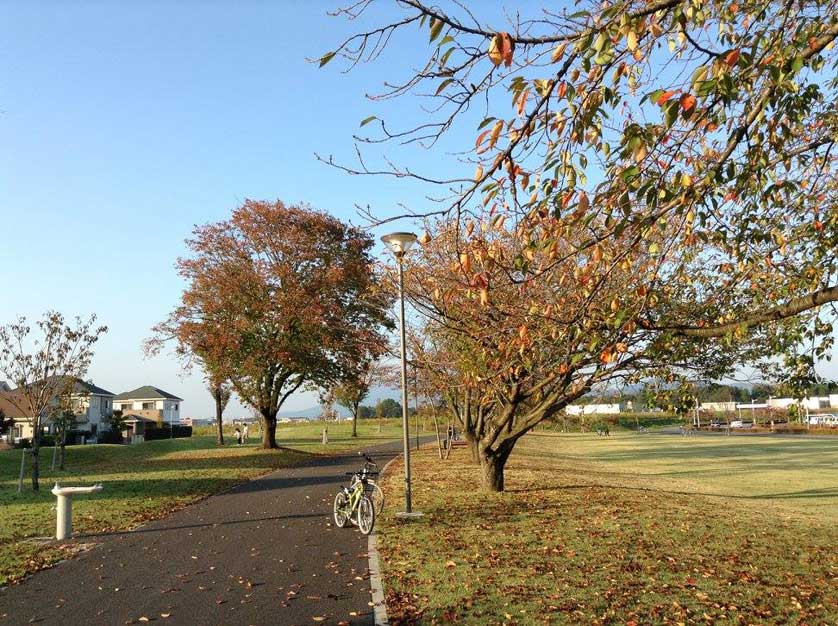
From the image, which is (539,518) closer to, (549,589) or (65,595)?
(549,589)

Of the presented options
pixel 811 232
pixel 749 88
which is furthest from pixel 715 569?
pixel 749 88

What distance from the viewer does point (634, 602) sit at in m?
6.87

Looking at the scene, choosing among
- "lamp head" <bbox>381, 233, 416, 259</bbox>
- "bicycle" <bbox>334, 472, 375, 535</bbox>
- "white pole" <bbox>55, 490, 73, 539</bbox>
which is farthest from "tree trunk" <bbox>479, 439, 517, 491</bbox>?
"white pole" <bbox>55, 490, 73, 539</bbox>

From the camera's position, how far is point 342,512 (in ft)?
37.3

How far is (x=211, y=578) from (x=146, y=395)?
80274 mm

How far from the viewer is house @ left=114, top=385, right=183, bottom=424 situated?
262 ft

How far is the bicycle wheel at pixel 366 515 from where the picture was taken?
1051 cm

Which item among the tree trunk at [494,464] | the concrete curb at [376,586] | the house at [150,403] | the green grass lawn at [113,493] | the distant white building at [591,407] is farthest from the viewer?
the house at [150,403]

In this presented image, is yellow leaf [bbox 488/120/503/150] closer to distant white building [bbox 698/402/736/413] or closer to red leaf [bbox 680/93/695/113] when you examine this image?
red leaf [bbox 680/93/695/113]

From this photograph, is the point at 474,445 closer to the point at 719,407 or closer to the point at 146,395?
the point at 146,395

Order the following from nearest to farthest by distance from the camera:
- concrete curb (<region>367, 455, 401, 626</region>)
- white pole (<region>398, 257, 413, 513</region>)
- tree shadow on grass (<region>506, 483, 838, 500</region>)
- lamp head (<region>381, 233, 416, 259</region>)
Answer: concrete curb (<region>367, 455, 401, 626</region>), lamp head (<region>381, 233, 416, 259</region>), white pole (<region>398, 257, 413, 513</region>), tree shadow on grass (<region>506, 483, 838, 500</region>)

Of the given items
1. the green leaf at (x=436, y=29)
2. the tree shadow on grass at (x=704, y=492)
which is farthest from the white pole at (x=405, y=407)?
the green leaf at (x=436, y=29)

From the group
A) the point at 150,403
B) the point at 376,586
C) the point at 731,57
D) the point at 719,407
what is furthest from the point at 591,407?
the point at 719,407

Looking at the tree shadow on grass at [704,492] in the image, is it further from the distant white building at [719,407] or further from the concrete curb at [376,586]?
the distant white building at [719,407]
